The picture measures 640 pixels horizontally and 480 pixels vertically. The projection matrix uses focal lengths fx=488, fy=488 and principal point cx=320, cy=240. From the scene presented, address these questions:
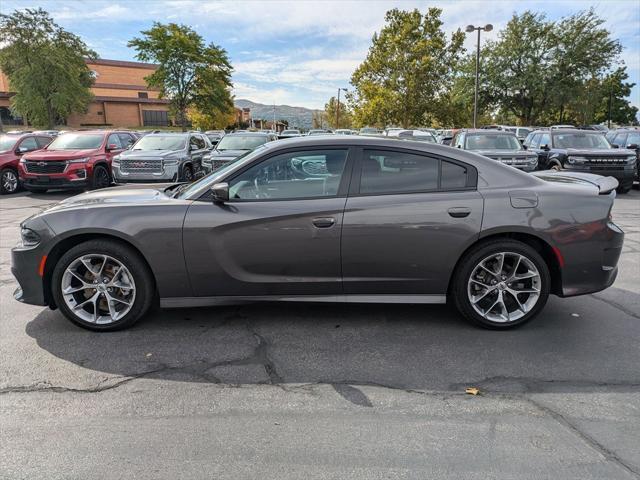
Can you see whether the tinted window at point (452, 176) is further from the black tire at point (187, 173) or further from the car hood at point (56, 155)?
the car hood at point (56, 155)

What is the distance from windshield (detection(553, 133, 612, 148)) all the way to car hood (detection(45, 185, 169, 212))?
1281 cm

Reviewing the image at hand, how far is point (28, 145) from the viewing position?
15023 millimetres

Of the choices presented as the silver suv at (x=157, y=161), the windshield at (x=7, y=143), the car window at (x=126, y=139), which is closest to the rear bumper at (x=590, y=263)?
the silver suv at (x=157, y=161)

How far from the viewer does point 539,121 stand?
44406 mm

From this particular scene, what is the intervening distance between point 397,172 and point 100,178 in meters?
12.2

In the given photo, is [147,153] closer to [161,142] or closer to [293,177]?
[161,142]

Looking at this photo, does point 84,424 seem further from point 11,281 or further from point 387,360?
point 11,281

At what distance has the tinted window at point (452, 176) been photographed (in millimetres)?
4023

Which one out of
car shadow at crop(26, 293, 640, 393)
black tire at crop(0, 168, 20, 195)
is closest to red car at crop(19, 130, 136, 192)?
black tire at crop(0, 168, 20, 195)

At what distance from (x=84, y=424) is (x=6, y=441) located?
1.25 ft

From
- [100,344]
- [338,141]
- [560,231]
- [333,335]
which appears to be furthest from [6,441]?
[560,231]

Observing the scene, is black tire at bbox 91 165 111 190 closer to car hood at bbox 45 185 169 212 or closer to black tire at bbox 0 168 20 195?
black tire at bbox 0 168 20 195

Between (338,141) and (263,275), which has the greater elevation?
(338,141)

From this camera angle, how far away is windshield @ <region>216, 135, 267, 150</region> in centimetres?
1431
